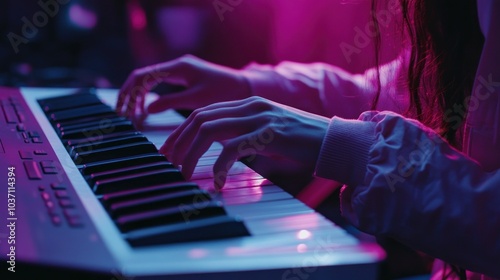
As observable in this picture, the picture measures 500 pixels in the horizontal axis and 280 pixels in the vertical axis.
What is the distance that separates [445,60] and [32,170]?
711mm

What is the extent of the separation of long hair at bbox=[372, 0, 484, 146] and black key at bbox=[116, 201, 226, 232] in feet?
1.74

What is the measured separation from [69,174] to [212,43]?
260 cm

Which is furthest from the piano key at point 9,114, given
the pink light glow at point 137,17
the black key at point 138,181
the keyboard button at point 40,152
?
the pink light glow at point 137,17

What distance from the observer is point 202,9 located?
10.9 ft

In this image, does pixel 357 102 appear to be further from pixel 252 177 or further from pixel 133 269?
pixel 133 269

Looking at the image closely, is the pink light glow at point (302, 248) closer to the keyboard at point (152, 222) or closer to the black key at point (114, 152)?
the keyboard at point (152, 222)

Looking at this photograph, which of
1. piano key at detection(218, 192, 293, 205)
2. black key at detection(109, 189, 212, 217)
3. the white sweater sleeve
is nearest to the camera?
black key at detection(109, 189, 212, 217)

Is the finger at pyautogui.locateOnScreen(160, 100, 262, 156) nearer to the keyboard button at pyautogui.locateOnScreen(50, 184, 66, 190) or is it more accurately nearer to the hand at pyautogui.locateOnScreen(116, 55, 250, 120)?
the keyboard button at pyautogui.locateOnScreen(50, 184, 66, 190)

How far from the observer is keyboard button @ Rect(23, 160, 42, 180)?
0.76 m

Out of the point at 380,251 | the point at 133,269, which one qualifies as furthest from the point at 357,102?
the point at 133,269

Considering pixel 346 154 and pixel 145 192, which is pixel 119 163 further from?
pixel 346 154

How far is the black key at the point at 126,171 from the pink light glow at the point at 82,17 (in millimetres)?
3208

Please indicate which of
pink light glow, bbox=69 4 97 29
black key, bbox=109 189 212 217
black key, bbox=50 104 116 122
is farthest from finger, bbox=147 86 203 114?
pink light glow, bbox=69 4 97 29

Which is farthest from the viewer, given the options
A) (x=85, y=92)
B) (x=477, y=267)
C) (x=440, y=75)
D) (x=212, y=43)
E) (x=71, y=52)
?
(x=71, y=52)
